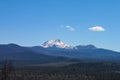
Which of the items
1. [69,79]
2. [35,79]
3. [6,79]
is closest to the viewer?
[6,79]

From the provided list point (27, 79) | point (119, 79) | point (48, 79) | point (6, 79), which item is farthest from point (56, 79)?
point (6, 79)

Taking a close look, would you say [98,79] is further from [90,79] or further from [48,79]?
[48,79]

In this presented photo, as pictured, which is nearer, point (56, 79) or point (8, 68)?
point (8, 68)

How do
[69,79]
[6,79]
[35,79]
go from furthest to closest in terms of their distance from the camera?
[69,79] → [35,79] → [6,79]

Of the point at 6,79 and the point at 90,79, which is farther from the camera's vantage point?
the point at 90,79

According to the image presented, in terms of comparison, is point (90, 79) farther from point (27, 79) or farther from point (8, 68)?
point (8, 68)

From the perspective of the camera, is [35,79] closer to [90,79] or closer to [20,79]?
[20,79]

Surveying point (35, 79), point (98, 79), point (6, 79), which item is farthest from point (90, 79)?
point (6, 79)
